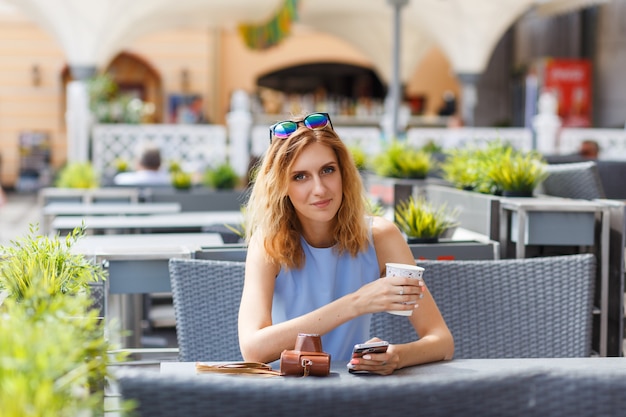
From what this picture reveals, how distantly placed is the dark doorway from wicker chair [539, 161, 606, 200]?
21039 millimetres

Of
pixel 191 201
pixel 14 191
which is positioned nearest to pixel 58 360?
pixel 191 201

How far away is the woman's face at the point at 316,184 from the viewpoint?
2318mm

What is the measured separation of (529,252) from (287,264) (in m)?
1.36

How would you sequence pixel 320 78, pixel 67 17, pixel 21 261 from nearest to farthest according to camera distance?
pixel 21 261
pixel 67 17
pixel 320 78

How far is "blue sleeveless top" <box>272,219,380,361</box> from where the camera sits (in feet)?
7.55

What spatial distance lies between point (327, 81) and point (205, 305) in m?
23.6

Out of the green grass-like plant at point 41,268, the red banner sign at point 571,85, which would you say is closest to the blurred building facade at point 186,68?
the red banner sign at point 571,85

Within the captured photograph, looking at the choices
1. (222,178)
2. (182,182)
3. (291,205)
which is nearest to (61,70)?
(182,182)

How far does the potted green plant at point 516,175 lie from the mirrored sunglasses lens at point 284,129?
1.50 m

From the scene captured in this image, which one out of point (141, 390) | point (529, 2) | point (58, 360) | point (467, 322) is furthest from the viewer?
point (529, 2)

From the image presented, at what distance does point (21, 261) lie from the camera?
6.48 feet

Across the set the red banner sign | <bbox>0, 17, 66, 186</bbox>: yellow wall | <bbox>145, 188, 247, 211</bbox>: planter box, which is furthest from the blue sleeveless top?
<bbox>0, 17, 66, 186</bbox>: yellow wall

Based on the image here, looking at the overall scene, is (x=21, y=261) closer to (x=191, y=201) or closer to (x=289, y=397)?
(x=289, y=397)

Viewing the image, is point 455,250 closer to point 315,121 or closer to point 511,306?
point 511,306
